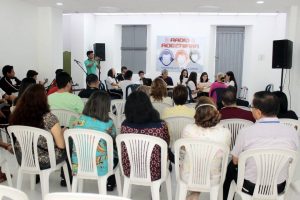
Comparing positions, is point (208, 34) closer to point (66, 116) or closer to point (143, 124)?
point (66, 116)

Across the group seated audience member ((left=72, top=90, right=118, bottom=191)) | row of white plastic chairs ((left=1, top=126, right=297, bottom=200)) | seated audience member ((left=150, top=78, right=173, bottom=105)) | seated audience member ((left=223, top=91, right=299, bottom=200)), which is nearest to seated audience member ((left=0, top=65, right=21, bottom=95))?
seated audience member ((left=150, top=78, right=173, bottom=105))

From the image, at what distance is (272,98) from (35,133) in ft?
6.68

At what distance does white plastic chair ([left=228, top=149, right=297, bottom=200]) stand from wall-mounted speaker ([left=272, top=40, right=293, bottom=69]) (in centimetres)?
527

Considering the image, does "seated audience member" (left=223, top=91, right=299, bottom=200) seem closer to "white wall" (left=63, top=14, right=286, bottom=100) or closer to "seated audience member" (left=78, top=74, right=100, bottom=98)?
"seated audience member" (left=78, top=74, right=100, bottom=98)

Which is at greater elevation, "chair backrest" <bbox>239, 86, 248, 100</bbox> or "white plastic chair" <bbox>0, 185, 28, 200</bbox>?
"white plastic chair" <bbox>0, 185, 28, 200</bbox>

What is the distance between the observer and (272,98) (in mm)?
2543

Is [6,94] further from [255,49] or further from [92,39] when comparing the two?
[255,49]

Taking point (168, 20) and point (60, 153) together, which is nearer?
point (60, 153)

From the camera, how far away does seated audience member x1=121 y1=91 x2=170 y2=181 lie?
2836 mm

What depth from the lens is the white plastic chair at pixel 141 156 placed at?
2713 millimetres

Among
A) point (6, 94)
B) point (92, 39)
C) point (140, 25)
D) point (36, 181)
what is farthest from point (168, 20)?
point (36, 181)

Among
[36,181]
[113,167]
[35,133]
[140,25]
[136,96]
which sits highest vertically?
[140,25]

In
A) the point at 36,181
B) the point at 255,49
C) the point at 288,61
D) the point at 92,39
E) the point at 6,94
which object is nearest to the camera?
the point at 36,181

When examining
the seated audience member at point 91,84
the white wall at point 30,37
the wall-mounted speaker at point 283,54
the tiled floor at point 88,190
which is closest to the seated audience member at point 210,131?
the tiled floor at point 88,190
